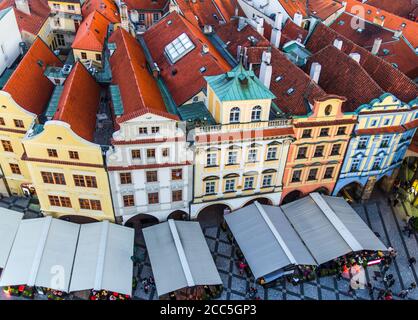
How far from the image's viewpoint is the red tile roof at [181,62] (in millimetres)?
47500

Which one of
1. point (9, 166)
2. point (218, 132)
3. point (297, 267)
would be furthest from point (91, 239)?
point (297, 267)

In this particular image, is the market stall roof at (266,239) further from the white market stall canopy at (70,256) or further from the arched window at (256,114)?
the white market stall canopy at (70,256)

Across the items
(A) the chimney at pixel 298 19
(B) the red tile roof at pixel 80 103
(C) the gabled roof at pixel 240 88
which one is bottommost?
(B) the red tile roof at pixel 80 103

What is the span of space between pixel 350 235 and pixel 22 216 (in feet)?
123

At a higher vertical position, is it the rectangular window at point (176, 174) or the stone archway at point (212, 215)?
the rectangular window at point (176, 174)

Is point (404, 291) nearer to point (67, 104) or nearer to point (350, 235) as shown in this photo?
point (350, 235)

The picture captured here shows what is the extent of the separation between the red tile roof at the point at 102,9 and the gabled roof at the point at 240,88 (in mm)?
35210

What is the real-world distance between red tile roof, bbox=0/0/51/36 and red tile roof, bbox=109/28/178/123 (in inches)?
633

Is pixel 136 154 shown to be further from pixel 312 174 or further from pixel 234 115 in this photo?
pixel 312 174

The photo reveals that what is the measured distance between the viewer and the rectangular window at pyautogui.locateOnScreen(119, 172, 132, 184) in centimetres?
4228

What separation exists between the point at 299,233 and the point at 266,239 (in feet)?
15.4

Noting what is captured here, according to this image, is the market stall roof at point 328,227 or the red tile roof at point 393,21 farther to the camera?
the red tile roof at point 393,21

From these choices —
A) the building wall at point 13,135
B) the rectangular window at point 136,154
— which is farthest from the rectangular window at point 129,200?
the building wall at point 13,135

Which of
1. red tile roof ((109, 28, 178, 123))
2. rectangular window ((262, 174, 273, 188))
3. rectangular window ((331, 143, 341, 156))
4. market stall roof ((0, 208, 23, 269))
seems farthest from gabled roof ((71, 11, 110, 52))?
rectangular window ((331, 143, 341, 156))
